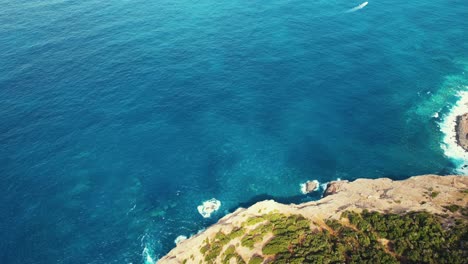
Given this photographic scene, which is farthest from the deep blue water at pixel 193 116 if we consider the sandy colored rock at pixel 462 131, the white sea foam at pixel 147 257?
the sandy colored rock at pixel 462 131

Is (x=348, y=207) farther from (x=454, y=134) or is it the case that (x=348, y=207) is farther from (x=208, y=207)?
(x=454, y=134)

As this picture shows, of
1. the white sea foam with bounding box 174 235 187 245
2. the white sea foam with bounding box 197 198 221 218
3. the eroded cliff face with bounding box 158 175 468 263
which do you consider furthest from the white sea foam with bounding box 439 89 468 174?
the white sea foam with bounding box 174 235 187 245

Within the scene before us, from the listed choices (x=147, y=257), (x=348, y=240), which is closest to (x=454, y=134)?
(x=348, y=240)

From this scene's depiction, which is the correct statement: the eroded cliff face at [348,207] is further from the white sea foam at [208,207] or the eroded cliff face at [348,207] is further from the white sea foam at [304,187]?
the white sea foam at [208,207]

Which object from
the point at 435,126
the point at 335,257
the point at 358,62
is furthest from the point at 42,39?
the point at 435,126

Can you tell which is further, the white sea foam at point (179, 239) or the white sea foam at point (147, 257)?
the white sea foam at point (179, 239)
